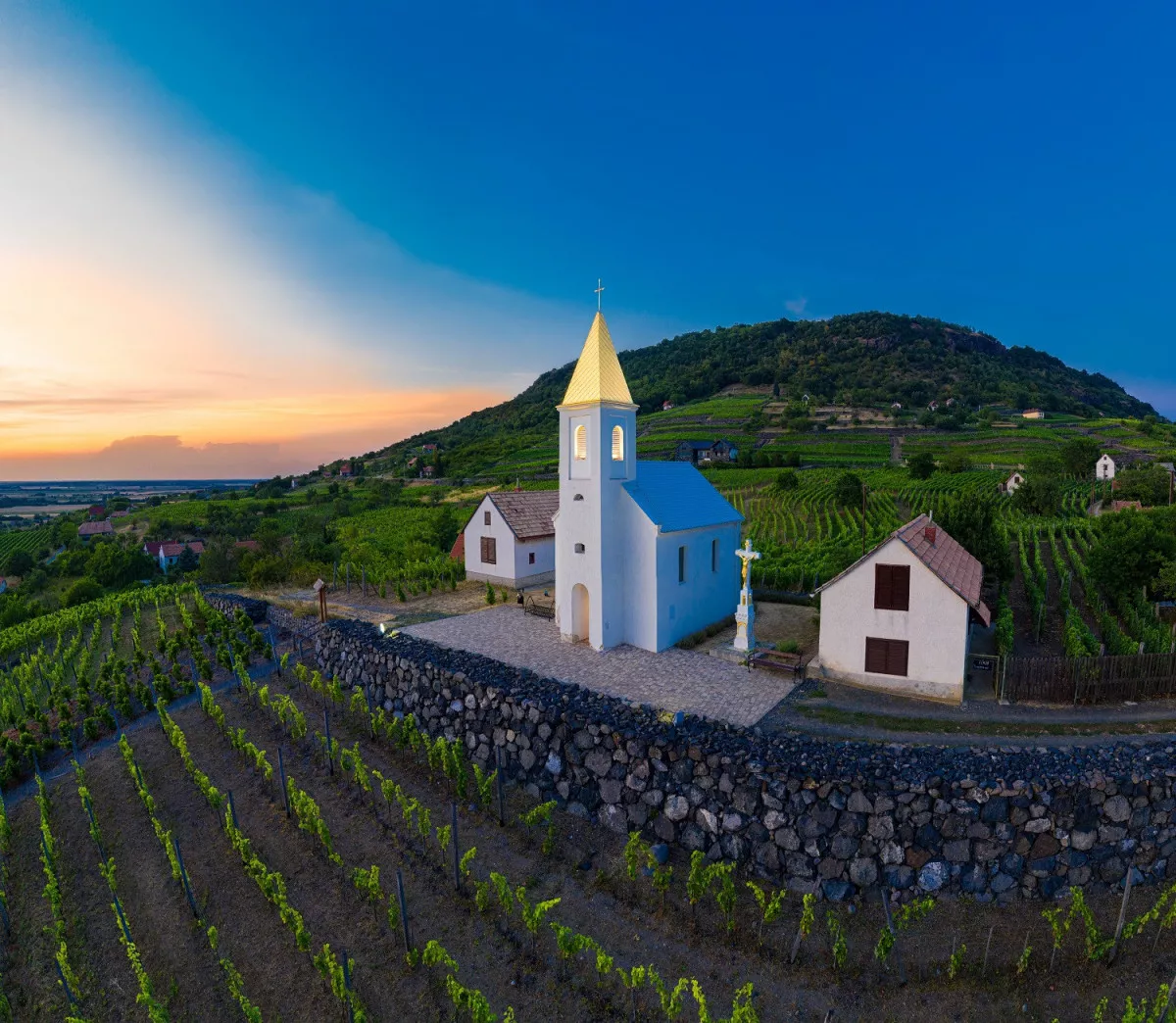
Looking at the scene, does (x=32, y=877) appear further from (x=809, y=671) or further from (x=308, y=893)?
(x=809, y=671)

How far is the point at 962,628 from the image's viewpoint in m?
15.7

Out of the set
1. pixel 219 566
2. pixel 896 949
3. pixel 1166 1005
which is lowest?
pixel 896 949

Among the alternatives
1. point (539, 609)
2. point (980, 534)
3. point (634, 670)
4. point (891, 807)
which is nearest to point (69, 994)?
point (891, 807)

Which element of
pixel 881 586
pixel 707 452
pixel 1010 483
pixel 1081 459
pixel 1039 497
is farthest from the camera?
pixel 707 452

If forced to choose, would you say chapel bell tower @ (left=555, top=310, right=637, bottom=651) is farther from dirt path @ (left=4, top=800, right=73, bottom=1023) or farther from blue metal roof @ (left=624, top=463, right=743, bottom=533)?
dirt path @ (left=4, top=800, right=73, bottom=1023)

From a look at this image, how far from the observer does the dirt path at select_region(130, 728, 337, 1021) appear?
8359 millimetres

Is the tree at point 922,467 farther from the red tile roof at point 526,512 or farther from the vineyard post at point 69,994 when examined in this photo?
the vineyard post at point 69,994

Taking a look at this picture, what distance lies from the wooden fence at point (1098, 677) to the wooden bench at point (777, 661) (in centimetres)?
516

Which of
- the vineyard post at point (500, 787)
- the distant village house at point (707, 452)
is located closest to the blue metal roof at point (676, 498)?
the vineyard post at point (500, 787)

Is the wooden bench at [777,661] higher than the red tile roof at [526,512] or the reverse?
the reverse

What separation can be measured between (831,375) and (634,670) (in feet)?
431

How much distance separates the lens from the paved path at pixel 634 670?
51.7 ft

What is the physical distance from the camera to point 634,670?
1795 cm

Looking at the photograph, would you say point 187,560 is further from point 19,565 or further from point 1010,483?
point 1010,483
